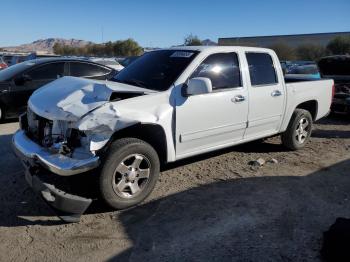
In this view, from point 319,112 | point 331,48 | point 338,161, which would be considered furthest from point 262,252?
point 331,48

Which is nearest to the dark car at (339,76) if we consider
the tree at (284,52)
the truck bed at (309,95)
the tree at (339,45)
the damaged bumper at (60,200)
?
the truck bed at (309,95)

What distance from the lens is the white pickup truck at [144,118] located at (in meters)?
3.98

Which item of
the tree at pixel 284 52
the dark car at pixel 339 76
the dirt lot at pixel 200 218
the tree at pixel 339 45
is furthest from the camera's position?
the tree at pixel 284 52

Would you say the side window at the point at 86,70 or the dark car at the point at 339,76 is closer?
the side window at the point at 86,70

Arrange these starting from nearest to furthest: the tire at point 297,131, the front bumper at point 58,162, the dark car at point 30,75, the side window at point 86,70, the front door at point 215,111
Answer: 1. the front bumper at point 58,162
2. the front door at point 215,111
3. the tire at point 297,131
4. the dark car at point 30,75
5. the side window at point 86,70

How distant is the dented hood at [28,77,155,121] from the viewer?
13.4 feet

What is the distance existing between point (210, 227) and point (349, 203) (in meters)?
1.87

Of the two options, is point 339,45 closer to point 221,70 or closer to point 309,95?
point 309,95

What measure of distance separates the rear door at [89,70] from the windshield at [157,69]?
427 cm

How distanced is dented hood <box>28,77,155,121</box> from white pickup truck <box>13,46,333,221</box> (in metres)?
0.01

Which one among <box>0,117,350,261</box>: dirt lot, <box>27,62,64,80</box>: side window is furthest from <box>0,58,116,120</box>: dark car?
<box>0,117,350,261</box>: dirt lot

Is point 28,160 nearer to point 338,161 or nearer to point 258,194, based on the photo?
point 258,194

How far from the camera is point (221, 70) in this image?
17.4ft

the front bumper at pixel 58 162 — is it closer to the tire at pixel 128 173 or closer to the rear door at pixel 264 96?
the tire at pixel 128 173
